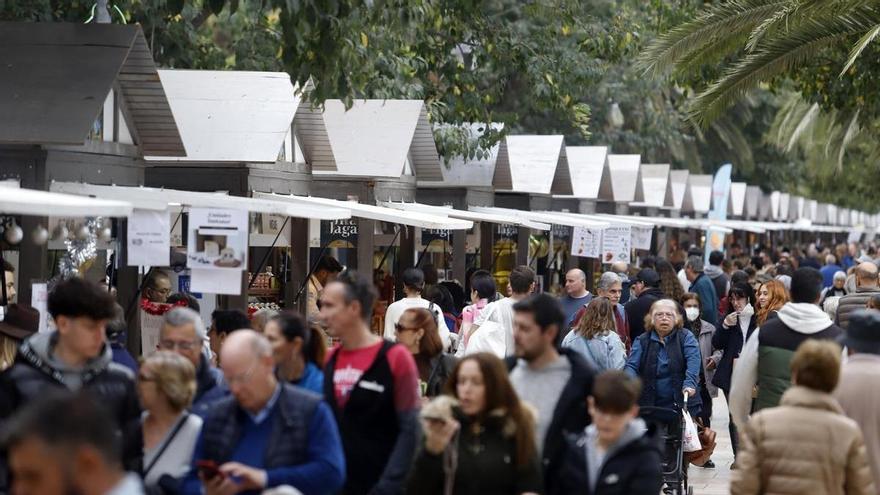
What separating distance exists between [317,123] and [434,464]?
9848 millimetres

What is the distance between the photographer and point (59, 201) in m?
8.30

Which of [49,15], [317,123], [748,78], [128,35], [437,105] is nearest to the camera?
[128,35]

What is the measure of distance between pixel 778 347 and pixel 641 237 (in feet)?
53.9

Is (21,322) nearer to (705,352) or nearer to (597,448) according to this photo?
(597,448)

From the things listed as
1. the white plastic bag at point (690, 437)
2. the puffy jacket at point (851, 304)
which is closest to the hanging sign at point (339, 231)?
the puffy jacket at point (851, 304)

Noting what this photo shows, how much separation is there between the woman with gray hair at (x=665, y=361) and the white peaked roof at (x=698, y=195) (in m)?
26.9

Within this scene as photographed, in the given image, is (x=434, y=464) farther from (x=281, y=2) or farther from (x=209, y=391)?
(x=281, y=2)

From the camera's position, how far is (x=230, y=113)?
14.2m

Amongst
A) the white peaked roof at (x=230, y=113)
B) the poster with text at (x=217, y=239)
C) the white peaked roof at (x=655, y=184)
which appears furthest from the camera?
the white peaked roof at (x=655, y=184)

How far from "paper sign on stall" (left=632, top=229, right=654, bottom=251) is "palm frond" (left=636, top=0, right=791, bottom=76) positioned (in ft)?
24.3

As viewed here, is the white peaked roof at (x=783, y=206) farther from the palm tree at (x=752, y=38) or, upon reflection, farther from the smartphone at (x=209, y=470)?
the smartphone at (x=209, y=470)

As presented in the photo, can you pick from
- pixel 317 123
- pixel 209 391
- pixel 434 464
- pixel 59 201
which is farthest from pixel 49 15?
pixel 434 464

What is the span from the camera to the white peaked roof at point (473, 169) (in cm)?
2159

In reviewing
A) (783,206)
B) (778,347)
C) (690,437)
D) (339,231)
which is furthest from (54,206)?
(783,206)
